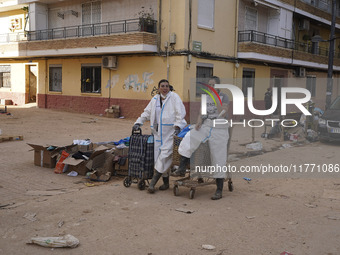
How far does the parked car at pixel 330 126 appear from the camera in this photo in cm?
1205

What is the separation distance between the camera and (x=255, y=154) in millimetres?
10477

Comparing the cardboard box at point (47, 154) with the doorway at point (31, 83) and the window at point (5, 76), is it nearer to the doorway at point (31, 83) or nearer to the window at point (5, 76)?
the doorway at point (31, 83)

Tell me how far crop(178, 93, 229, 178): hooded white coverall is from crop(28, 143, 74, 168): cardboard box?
2.97 m

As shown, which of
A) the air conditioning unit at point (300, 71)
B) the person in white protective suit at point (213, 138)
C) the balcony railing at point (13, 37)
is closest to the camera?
the person in white protective suit at point (213, 138)

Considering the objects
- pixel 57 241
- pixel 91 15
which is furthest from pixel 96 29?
pixel 57 241

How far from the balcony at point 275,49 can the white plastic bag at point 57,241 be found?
57.0 ft

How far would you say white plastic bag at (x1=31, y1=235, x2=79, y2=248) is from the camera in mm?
3951

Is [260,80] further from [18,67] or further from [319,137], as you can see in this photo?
[18,67]

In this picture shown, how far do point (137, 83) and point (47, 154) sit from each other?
11.6m

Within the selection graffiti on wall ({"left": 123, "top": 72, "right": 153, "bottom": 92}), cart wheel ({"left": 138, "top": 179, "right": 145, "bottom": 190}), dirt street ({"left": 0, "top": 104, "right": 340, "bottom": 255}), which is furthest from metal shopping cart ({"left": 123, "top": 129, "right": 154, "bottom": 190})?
graffiti on wall ({"left": 123, "top": 72, "right": 153, "bottom": 92})

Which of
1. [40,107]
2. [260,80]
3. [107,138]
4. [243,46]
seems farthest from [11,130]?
[260,80]

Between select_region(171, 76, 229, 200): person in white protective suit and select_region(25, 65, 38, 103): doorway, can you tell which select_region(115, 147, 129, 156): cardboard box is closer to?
select_region(171, 76, 229, 200): person in white protective suit

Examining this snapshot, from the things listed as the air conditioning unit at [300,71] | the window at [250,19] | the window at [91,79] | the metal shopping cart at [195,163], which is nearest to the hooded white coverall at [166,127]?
the metal shopping cart at [195,163]

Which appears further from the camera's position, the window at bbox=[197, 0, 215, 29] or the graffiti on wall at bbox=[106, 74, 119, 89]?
the graffiti on wall at bbox=[106, 74, 119, 89]
